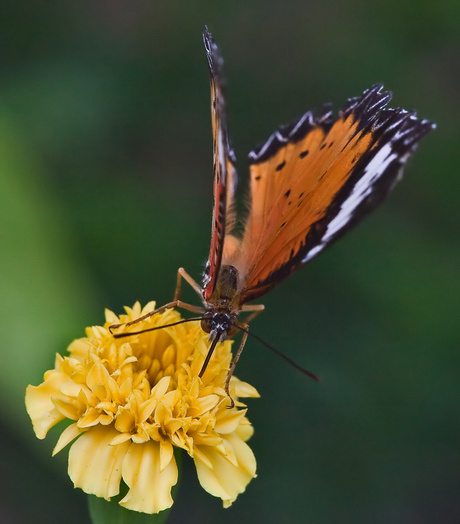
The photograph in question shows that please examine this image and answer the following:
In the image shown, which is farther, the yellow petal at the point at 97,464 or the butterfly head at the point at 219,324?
the butterfly head at the point at 219,324

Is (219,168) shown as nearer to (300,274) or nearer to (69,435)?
(69,435)

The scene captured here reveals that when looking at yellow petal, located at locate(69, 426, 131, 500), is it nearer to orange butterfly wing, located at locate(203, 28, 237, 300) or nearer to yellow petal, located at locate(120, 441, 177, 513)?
yellow petal, located at locate(120, 441, 177, 513)

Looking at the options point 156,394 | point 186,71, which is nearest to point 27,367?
point 156,394

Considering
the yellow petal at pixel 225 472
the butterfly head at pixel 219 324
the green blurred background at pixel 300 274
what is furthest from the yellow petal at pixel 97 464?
the green blurred background at pixel 300 274

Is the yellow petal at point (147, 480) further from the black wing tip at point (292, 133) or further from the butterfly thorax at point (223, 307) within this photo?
the black wing tip at point (292, 133)

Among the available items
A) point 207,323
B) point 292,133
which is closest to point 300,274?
point 292,133

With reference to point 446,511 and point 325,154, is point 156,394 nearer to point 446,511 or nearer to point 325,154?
point 325,154
